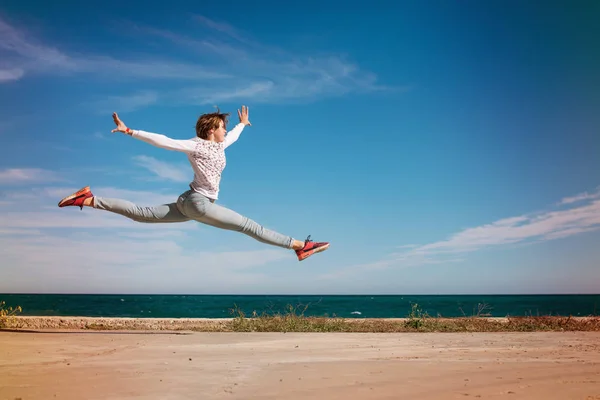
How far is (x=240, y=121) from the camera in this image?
7.61 metres

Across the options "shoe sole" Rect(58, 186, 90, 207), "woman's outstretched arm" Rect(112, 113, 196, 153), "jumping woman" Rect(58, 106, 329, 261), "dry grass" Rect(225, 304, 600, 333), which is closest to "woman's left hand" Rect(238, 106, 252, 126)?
"jumping woman" Rect(58, 106, 329, 261)

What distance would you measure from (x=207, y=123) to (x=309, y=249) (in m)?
2.32

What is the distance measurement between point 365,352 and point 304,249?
168cm

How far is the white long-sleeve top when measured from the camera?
672 centimetres

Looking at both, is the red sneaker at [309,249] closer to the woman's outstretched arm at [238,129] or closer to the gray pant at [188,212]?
the gray pant at [188,212]

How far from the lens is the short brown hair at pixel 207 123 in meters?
7.15

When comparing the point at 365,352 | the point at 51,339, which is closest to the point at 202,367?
the point at 365,352

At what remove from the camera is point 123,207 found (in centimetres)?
688

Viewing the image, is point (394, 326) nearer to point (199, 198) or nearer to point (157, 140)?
point (199, 198)

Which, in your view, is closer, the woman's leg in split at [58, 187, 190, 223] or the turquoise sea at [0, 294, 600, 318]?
the woman's leg in split at [58, 187, 190, 223]

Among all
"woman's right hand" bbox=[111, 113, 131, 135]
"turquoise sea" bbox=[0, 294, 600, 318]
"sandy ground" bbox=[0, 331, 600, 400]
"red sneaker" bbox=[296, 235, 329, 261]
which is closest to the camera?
"sandy ground" bbox=[0, 331, 600, 400]

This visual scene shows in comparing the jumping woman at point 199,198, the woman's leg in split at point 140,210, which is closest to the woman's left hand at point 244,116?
the jumping woman at point 199,198

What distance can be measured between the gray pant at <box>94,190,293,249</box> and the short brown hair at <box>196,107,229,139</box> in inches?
34.0

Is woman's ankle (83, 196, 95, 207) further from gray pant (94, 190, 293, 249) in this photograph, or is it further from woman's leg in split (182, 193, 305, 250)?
woman's leg in split (182, 193, 305, 250)
